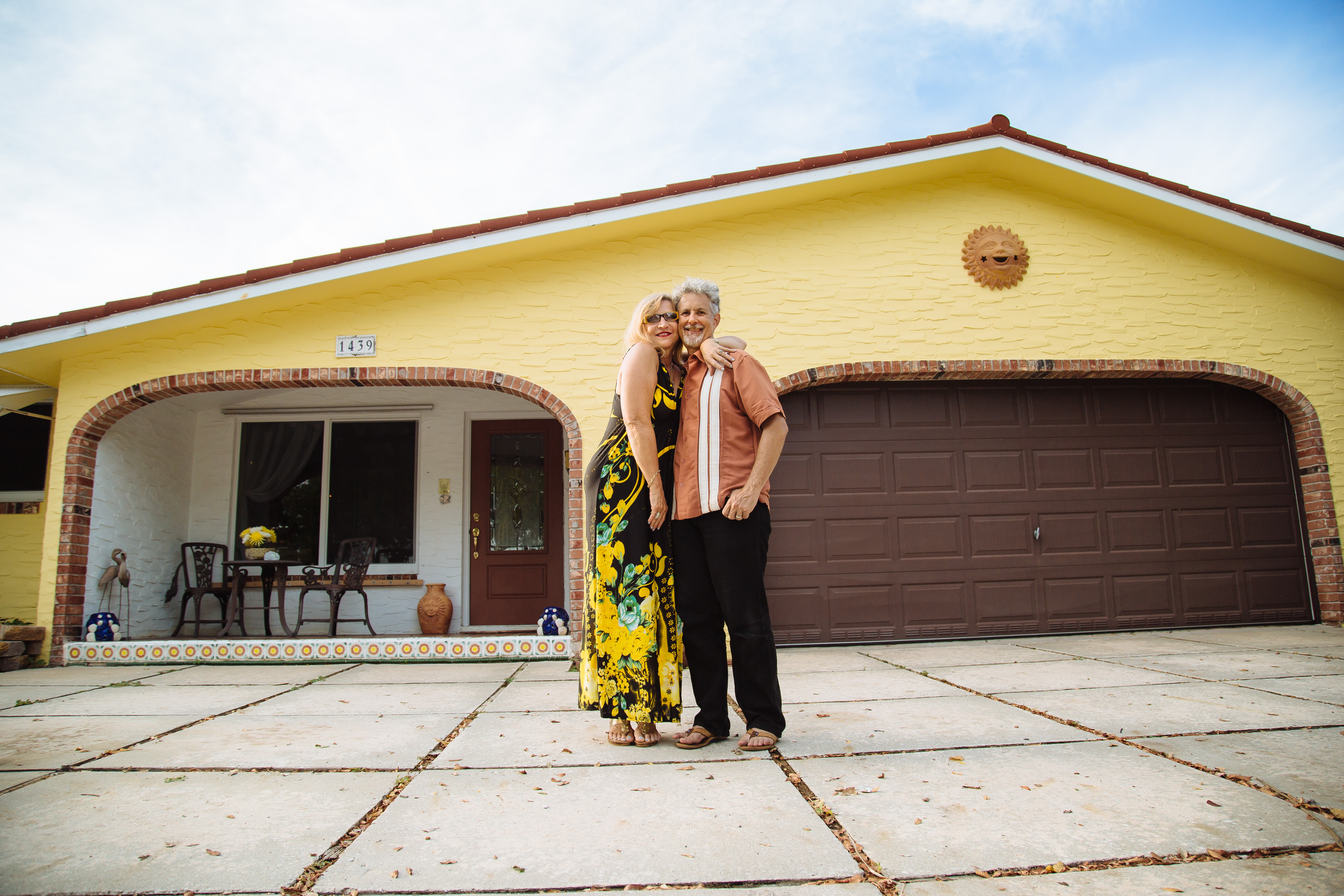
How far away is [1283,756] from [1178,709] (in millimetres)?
762

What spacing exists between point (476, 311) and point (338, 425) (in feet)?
11.1

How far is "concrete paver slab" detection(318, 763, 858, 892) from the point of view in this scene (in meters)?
1.42

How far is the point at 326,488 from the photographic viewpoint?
7.77m

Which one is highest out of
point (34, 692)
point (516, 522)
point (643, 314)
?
point (643, 314)

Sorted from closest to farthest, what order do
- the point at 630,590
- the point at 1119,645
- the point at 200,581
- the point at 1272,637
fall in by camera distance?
the point at 630,590
the point at 1119,645
the point at 1272,637
the point at 200,581

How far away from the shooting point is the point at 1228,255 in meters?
6.11

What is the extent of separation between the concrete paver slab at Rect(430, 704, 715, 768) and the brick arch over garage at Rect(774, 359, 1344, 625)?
10.7 ft

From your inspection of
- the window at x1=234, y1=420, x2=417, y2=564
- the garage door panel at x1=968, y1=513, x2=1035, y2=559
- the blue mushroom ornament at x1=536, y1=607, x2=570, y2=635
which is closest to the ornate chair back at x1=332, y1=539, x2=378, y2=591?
the window at x1=234, y1=420, x2=417, y2=564

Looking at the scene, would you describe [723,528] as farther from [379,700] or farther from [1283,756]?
[379,700]

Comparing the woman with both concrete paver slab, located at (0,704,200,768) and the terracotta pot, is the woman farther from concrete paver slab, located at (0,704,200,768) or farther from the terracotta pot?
the terracotta pot

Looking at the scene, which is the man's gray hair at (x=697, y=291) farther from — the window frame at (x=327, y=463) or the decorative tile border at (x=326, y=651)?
the window frame at (x=327, y=463)

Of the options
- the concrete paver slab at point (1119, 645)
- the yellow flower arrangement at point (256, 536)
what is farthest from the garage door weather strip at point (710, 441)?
the yellow flower arrangement at point (256, 536)

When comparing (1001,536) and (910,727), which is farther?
(1001,536)

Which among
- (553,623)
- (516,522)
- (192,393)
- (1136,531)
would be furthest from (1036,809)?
(516,522)
